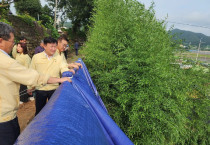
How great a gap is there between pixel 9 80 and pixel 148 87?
7.54 ft

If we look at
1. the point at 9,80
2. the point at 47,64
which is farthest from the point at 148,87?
the point at 9,80

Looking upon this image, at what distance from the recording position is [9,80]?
130 cm

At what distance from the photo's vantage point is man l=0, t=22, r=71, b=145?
49.1 inches

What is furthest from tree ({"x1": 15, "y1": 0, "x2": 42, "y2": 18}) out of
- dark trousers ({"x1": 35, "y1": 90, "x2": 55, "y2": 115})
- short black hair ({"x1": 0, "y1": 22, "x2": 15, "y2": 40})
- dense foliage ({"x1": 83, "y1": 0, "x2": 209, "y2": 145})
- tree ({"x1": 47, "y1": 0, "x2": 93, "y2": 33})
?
short black hair ({"x1": 0, "y1": 22, "x2": 15, "y2": 40})

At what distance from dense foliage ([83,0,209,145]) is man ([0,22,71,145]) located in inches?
72.7

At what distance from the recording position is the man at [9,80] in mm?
1248

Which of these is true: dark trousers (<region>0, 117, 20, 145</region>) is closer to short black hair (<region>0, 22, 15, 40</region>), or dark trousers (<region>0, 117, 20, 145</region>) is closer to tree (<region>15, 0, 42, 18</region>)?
short black hair (<region>0, 22, 15, 40</region>)

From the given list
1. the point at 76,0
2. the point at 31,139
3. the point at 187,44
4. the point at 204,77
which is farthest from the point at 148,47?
the point at 76,0

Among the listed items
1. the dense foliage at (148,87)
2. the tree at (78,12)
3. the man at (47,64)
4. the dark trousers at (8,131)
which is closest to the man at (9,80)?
the dark trousers at (8,131)

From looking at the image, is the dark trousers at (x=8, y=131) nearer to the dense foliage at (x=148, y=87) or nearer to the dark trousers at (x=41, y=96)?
the dark trousers at (x=41, y=96)

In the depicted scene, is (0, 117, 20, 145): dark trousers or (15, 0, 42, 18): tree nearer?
(0, 117, 20, 145): dark trousers

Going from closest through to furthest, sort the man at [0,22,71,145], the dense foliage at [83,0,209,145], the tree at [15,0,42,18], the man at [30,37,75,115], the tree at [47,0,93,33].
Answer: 1. the man at [0,22,71,145]
2. the man at [30,37,75,115]
3. the dense foliage at [83,0,209,145]
4. the tree at [47,0,93,33]
5. the tree at [15,0,42,18]

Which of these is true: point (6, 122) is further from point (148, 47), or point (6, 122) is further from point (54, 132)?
point (148, 47)

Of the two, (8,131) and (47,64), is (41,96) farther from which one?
(8,131)
